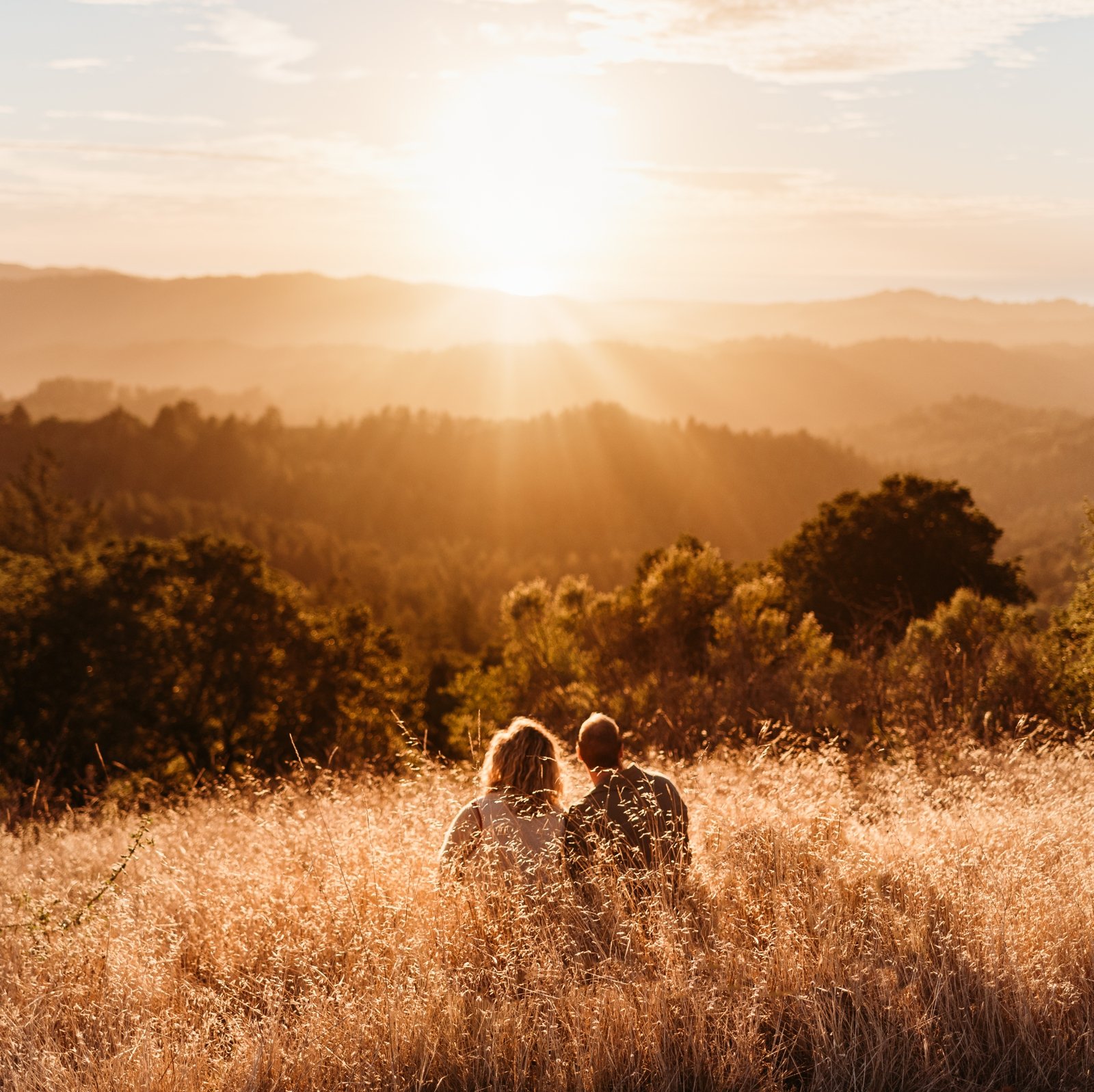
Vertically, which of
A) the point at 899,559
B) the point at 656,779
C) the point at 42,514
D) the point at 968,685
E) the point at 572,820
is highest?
the point at 656,779

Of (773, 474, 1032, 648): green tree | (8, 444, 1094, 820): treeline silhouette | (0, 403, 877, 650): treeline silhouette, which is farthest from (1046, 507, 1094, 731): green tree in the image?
(0, 403, 877, 650): treeline silhouette

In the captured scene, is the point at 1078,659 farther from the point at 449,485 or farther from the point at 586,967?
the point at 449,485

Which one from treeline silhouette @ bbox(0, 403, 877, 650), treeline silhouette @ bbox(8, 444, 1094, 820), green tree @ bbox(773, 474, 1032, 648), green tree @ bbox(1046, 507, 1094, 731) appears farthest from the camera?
treeline silhouette @ bbox(0, 403, 877, 650)

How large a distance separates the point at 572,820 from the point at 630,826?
289 mm

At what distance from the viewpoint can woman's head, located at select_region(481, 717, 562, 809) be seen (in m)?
4.99

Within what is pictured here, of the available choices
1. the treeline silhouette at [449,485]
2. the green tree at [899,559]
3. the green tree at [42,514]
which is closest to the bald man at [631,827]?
the green tree at [899,559]

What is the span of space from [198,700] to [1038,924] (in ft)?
70.5

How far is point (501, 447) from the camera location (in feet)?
561

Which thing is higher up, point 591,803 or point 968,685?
point 591,803

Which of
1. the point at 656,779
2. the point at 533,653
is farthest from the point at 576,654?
the point at 656,779

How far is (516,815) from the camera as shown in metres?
4.78

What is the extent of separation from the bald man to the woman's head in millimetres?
224

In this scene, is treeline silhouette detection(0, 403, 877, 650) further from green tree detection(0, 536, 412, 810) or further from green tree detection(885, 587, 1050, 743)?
green tree detection(885, 587, 1050, 743)

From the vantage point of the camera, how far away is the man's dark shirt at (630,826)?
4.62 m
